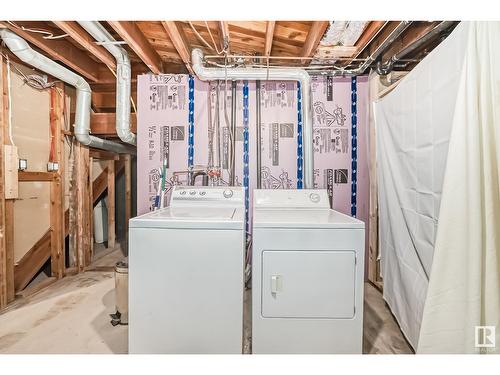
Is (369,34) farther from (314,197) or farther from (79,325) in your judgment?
(79,325)

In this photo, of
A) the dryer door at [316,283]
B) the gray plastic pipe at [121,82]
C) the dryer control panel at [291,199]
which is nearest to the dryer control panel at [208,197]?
the dryer control panel at [291,199]

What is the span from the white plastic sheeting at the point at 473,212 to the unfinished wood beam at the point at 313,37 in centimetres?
119

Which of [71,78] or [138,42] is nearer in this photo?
[138,42]

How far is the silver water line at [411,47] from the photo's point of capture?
1846mm

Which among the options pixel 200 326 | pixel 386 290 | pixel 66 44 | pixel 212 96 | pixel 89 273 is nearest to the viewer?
pixel 200 326

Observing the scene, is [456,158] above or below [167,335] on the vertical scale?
above

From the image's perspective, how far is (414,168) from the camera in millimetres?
1873

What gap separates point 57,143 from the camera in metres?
3.15

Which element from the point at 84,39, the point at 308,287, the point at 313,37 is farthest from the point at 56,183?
the point at 313,37

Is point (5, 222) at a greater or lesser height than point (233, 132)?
lesser

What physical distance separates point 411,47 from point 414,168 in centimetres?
103
